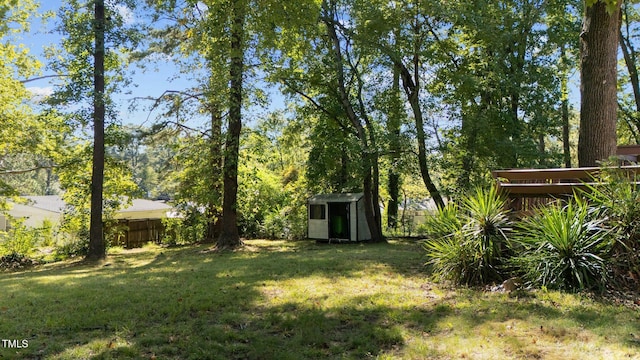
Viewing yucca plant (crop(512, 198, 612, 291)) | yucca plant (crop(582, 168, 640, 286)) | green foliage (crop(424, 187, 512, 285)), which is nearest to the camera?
yucca plant (crop(582, 168, 640, 286))

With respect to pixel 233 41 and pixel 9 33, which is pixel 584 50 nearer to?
pixel 233 41

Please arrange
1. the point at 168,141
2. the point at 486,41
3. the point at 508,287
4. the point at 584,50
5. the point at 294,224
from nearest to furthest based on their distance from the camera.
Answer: the point at 508,287 < the point at 584,50 < the point at 486,41 < the point at 168,141 < the point at 294,224

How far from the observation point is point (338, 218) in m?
15.1

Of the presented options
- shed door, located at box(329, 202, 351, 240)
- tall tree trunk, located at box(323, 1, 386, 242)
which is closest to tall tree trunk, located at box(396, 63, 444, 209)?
tall tree trunk, located at box(323, 1, 386, 242)

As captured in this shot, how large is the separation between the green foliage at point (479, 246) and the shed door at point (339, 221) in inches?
353

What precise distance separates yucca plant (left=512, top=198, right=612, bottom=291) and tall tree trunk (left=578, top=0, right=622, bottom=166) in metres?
1.58

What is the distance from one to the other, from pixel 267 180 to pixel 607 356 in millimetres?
15951

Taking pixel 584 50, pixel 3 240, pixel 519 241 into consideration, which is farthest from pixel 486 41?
pixel 3 240

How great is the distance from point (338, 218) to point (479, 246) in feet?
32.2

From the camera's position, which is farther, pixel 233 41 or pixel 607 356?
pixel 233 41

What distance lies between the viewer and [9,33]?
49.3 ft

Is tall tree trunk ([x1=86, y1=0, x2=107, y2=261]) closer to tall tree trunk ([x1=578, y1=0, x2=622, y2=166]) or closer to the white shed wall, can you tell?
the white shed wall

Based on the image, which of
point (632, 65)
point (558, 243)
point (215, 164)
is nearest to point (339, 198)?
point (215, 164)

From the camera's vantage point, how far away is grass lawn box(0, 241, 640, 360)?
334 centimetres
